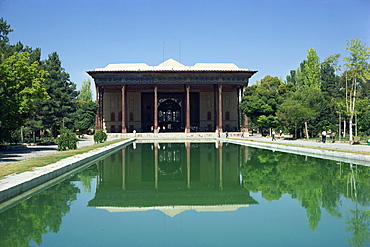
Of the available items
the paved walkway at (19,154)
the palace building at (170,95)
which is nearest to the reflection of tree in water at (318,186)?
the paved walkway at (19,154)

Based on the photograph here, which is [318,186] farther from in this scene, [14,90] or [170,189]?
[14,90]

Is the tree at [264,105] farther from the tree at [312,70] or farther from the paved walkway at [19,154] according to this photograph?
the paved walkway at [19,154]

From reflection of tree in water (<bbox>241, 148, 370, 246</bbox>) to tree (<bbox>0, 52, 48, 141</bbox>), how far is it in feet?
40.6

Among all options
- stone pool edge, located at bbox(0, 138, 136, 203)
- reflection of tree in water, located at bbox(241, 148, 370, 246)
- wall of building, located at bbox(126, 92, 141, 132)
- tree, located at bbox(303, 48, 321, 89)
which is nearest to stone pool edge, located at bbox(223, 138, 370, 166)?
reflection of tree in water, located at bbox(241, 148, 370, 246)

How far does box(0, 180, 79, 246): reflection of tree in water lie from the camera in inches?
213

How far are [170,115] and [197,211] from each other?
155 ft

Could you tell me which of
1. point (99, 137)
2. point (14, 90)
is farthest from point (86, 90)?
point (14, 90)

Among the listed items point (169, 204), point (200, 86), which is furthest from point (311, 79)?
point (169, 204)

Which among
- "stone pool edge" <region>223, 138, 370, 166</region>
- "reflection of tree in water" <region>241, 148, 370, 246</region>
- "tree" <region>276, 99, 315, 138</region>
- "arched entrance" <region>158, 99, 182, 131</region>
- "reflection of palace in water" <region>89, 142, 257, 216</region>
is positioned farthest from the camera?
"arched entrance" <region>158, 99, 182, 131</region>

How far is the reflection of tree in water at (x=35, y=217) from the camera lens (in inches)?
213

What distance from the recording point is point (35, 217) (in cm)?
652

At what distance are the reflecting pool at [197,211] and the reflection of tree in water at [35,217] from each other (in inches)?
0.6

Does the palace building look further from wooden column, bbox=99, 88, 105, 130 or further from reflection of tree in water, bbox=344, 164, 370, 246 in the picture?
reflection of tree in water, bbox=344, 164, 370, 246

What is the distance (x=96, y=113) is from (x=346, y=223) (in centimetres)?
4138
